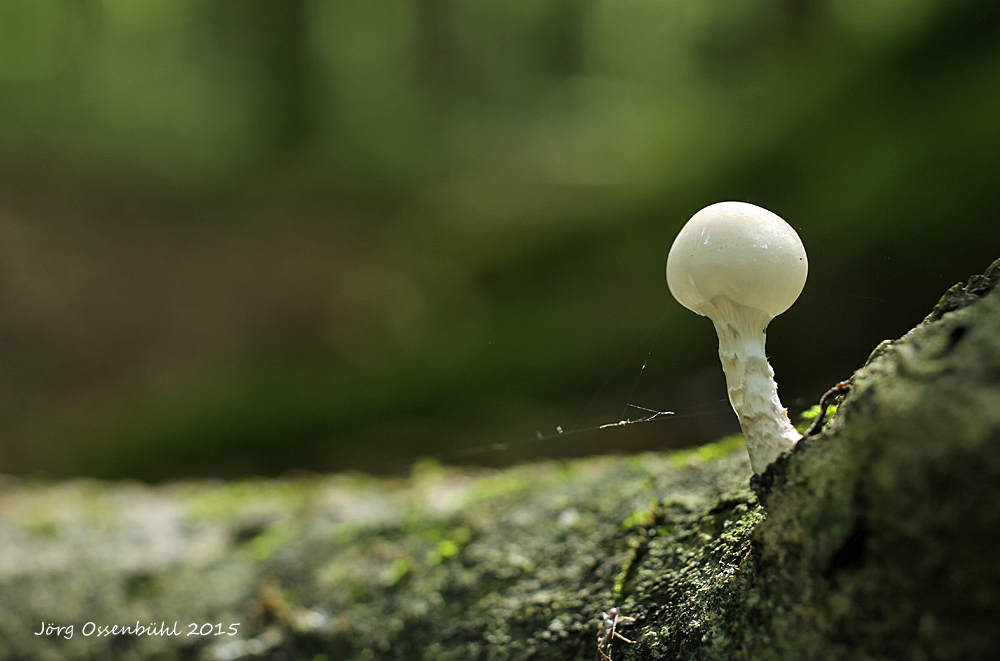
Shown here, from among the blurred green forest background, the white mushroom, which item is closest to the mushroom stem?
the white mushroom

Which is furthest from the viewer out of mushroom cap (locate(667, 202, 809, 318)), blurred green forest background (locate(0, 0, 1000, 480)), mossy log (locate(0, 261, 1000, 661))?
blurred green forest background (locate(0, 0, 1000, 480))

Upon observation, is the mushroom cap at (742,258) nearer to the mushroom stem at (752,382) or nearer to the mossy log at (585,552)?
the mushroom stem at (752,382)

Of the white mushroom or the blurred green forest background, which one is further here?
the blurred green forest background

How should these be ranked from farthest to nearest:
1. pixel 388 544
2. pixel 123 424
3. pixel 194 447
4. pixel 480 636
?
pixel 123 424, pixel 194 447, pixel 388 544, pixel 480 636

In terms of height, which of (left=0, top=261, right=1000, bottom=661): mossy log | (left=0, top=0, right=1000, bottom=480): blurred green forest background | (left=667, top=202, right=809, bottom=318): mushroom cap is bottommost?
(left=0, top=261, right=1000, bottom=661): mossy log

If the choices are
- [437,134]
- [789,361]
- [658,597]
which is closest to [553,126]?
[437,134]

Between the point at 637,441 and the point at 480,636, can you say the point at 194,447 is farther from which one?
the point at 480,636

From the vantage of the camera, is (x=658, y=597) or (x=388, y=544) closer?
(x=658, y=597)

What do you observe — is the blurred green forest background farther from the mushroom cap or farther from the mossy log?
the mossy log

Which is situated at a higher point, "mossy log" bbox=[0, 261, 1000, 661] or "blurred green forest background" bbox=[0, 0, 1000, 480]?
"blurred green forest background" bbox=[0, 0, 1000, 480]
